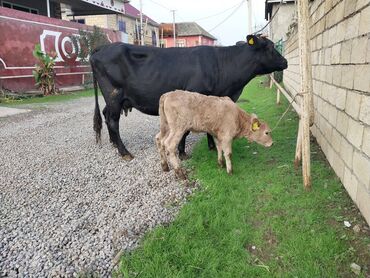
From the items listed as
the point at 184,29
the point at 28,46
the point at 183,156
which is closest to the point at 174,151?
the point at 183,156

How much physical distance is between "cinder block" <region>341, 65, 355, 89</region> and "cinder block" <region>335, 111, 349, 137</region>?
0.33 metres

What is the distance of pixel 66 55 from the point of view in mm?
17875

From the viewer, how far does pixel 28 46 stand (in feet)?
50.4

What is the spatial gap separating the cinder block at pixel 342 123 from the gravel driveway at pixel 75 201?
6.34ft

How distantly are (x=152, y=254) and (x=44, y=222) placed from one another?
131cm

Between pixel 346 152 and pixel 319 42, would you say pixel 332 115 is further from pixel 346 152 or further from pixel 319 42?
pixel 319 42

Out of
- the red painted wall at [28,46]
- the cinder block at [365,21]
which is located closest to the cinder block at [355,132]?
the cinder block at [365,21]

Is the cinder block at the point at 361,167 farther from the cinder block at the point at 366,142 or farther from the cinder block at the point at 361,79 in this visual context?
the cinder block at the point at 361,79

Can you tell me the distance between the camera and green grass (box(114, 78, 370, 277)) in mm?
2686

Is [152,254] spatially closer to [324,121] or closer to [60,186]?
[60,186]

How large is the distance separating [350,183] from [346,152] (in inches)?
13.9

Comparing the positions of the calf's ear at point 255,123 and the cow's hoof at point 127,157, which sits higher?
the calf's ear at point 255,123

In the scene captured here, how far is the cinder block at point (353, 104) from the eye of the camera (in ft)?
11.1

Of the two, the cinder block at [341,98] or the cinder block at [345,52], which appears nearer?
the cinder block at [345,52]
